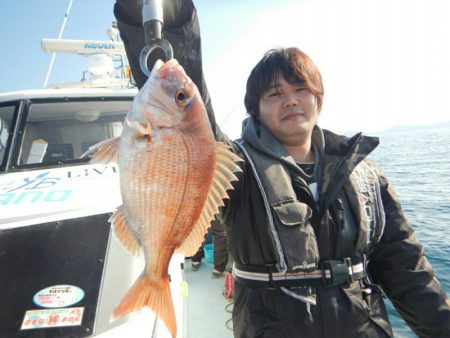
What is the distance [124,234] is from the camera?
4.61 ft

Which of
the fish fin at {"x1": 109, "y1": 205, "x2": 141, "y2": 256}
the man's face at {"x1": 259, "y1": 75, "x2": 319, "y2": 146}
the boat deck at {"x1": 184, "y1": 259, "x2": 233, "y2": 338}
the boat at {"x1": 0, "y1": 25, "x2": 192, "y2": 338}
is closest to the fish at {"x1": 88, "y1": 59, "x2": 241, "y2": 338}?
the fish fin at {"x1": 109, "y1": 205, "x2": 141, "y2": 256}

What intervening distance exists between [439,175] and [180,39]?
61.0 feet

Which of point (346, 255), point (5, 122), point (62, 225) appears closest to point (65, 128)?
point (5, 122)

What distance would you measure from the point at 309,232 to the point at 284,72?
1.07 meters

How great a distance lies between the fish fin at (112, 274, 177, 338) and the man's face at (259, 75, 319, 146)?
4.21 ft

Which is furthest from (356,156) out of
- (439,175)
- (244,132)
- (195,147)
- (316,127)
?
(439,175)

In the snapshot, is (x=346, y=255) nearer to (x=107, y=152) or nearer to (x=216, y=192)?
(x=216, y=192)

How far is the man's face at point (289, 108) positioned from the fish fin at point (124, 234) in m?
1.22

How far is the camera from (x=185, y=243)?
1418mm

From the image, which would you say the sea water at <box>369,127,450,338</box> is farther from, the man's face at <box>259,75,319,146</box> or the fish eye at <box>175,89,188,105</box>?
the fish eye at <box>175,89,188,105</box>

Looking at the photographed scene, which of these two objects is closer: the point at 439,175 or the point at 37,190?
the point at 37,190

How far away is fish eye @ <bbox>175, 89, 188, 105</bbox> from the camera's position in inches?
54.3

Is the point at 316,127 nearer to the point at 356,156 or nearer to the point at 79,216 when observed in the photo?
the point at 356,156

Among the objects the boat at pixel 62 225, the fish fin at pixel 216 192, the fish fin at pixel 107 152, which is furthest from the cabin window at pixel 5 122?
the fish fin at pixel 216 192
